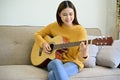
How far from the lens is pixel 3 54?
2.06 metres

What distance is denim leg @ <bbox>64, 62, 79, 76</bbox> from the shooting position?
1691mm

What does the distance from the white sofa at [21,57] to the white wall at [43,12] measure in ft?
0.89

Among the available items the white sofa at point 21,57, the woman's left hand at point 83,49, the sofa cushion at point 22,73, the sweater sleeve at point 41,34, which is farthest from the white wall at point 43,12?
the woman's left hand at point 83,49

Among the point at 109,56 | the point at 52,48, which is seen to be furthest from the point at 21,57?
the point at 109,56

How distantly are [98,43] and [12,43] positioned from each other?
0.86m

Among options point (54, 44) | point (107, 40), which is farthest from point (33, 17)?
point (107, 40)

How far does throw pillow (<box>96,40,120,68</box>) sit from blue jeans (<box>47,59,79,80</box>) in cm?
31

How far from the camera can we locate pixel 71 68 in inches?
67.6

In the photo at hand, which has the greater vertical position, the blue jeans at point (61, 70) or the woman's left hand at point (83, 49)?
the woman's left hand at point (83, 49)

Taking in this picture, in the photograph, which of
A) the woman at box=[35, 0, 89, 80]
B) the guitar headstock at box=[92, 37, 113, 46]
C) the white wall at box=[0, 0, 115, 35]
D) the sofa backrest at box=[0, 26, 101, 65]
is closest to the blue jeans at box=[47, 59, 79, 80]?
the woman at box=[35, 0, 89, 80]

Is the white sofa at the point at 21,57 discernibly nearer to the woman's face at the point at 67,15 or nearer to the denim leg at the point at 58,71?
the denim leg at the point at 58,71

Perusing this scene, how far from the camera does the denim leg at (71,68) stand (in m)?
1.69

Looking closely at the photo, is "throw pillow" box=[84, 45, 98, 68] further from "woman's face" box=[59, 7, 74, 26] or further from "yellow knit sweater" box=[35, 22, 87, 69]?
"woman's face" box=[59, 7, 74, 26]

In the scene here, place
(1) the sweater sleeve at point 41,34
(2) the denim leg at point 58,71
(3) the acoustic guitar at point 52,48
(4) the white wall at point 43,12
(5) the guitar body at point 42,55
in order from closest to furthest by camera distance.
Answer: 1. (2) the denim leg at point 58,71
2. (3) the acoustic guitar at point 52,48
3. (5) the guitar body at point 42,55
4. (1) the sweater sleeve at point 41,34
5. (4) the white wall at point 43,12
